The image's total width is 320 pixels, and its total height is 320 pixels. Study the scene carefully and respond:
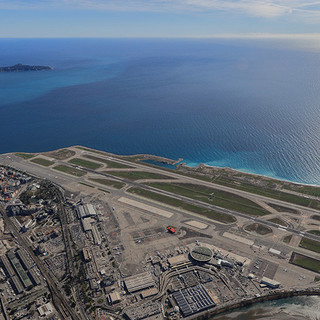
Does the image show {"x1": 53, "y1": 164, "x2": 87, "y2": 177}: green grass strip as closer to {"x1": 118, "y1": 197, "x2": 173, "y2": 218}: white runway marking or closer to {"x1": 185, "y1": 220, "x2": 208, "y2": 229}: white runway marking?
{"x1": 118, "y1": 197, "x2": 173, "y2": 218}: white runway marking

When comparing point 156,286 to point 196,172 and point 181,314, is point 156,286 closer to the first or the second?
point 181,314

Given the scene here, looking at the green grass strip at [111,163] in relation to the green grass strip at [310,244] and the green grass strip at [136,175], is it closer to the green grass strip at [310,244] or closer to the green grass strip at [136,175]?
the green grass strip at [136,175]

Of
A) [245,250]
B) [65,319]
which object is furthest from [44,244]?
[245,250]

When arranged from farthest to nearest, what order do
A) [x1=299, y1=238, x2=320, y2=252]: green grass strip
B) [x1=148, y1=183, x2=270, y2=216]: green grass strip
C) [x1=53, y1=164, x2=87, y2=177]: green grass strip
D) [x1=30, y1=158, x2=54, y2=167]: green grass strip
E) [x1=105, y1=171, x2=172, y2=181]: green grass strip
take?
1. [x1=30, y1=158, x2=54, y2=167]: green grass strip
2. [x1=53, y1=164, x2=87, y2=177]: green grass strip
3. [x1=105, y1=171, x2=172, y2=181]: green grass strip
4. [x1=148, y1=183, x2=270, y2=216]: green grass strip
5. [x1=299, y1=238, x2=320, y2=252]: green grass strip

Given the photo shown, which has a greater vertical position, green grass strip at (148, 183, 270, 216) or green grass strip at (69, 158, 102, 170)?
green grass strip at (69, 158, 102, 170)

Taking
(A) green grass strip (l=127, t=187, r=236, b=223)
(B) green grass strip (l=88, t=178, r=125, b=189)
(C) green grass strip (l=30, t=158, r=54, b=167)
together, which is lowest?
(A) green grass strip (l=127, t=187, r=236, b=223)

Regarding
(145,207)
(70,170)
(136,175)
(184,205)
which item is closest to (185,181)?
(184,205)

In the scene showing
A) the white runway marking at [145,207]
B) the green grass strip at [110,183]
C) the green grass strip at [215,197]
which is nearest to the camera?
the white runway marking at [145,207]

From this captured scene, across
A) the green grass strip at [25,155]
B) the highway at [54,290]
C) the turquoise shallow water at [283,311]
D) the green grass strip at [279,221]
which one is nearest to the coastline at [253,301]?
the turquoise shallow water at [283,311]

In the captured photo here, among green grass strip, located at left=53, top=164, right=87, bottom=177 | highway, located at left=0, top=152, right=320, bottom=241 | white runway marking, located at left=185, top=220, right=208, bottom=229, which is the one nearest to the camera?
white runway marking, located at left=185, top=220, right=208, bottom=229

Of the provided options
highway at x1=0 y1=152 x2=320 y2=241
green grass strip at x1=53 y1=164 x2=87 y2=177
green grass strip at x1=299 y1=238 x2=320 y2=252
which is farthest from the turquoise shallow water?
green grass strip at x1=53 y1=164 x2=87 y2=177

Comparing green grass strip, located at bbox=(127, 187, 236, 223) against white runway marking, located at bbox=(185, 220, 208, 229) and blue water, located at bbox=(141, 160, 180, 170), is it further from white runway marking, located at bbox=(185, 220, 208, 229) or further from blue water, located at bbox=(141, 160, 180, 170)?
blue water, located at bbox=(141, 160, 180, 170)

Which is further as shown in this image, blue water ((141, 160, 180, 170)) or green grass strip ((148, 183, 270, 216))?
blue water ((141, 160, 180, 170))
